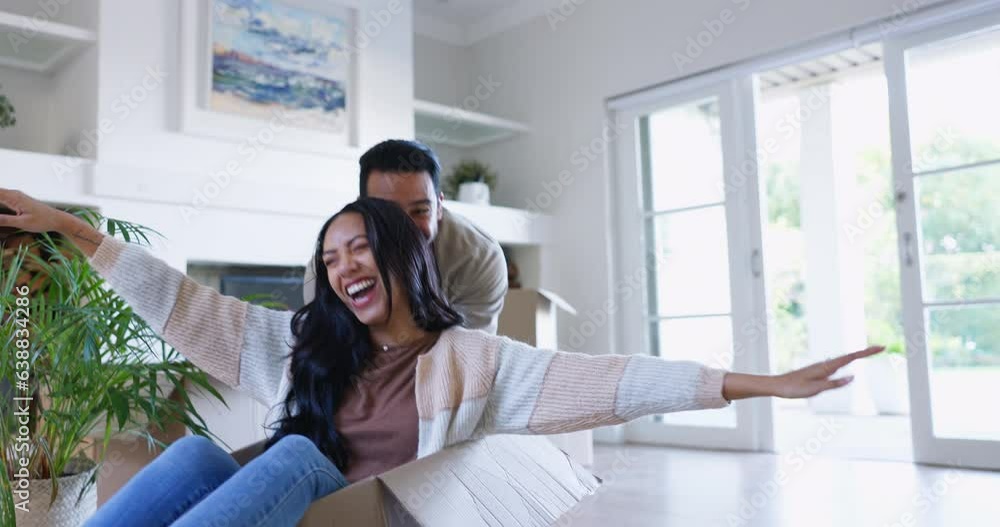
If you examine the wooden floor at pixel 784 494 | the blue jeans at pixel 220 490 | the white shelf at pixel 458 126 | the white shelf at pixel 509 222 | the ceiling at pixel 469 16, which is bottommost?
the wooden floor at pixel 784 494

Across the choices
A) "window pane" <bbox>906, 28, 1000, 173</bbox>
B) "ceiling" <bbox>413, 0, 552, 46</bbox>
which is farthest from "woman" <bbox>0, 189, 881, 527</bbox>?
"ceiling" <bbox>413, 0, 552, 46</bbox>

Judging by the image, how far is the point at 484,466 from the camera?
132 cm

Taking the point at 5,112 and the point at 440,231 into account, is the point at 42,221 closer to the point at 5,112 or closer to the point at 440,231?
the point at 440,231

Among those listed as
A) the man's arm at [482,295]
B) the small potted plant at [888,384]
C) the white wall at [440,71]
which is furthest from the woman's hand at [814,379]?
the small potted plant at [888,384]

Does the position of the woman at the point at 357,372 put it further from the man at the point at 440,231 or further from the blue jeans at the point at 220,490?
the man at the point at 440,231

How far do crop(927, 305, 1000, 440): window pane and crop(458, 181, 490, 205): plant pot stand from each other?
7.39ft

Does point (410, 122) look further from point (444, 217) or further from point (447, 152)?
point (444, 217)

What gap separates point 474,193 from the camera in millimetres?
4520

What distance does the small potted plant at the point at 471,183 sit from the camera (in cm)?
453

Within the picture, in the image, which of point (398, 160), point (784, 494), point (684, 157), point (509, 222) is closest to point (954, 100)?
point (684, 157)

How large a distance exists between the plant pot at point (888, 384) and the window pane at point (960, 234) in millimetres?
3135

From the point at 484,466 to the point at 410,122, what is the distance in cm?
318

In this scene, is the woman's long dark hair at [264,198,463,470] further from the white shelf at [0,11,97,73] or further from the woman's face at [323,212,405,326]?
the white shelf at [0,11,97,73]

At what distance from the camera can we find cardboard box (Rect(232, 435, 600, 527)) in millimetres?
1157
